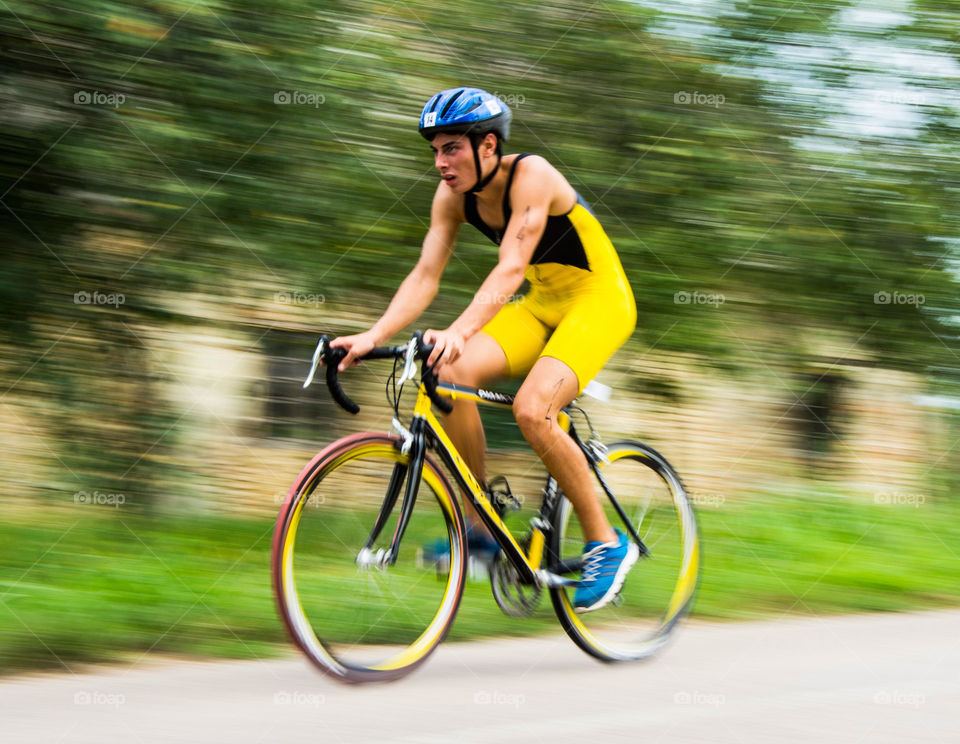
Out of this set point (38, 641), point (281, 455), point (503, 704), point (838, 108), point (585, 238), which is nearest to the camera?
point (503, 704)

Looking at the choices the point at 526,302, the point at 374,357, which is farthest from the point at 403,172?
the point at 374,357

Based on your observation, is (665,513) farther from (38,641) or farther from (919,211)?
(919,211)

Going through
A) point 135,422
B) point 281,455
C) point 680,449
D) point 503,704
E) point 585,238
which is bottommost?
point 680,449

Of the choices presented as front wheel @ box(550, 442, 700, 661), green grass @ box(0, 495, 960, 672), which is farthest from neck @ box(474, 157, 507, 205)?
green grass @ box(0, 495, 960, 672)

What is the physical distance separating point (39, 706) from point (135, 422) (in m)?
2.81

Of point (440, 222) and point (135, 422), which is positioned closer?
point (440, 222)

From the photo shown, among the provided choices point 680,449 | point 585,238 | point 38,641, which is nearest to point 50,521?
point 38,641

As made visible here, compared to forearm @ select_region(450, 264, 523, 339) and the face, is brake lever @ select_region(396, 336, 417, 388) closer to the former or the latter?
forearm @ select_region(450, 264, 523, 339)

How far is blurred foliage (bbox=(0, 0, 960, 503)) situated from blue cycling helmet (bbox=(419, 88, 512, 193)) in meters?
2.26

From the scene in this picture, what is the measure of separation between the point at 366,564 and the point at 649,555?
1.43m

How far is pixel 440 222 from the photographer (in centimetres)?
423

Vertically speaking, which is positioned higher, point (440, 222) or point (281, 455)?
point (440, 222)

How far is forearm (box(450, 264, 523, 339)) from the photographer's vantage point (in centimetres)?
377

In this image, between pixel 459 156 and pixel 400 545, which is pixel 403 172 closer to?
pixel 459 156
